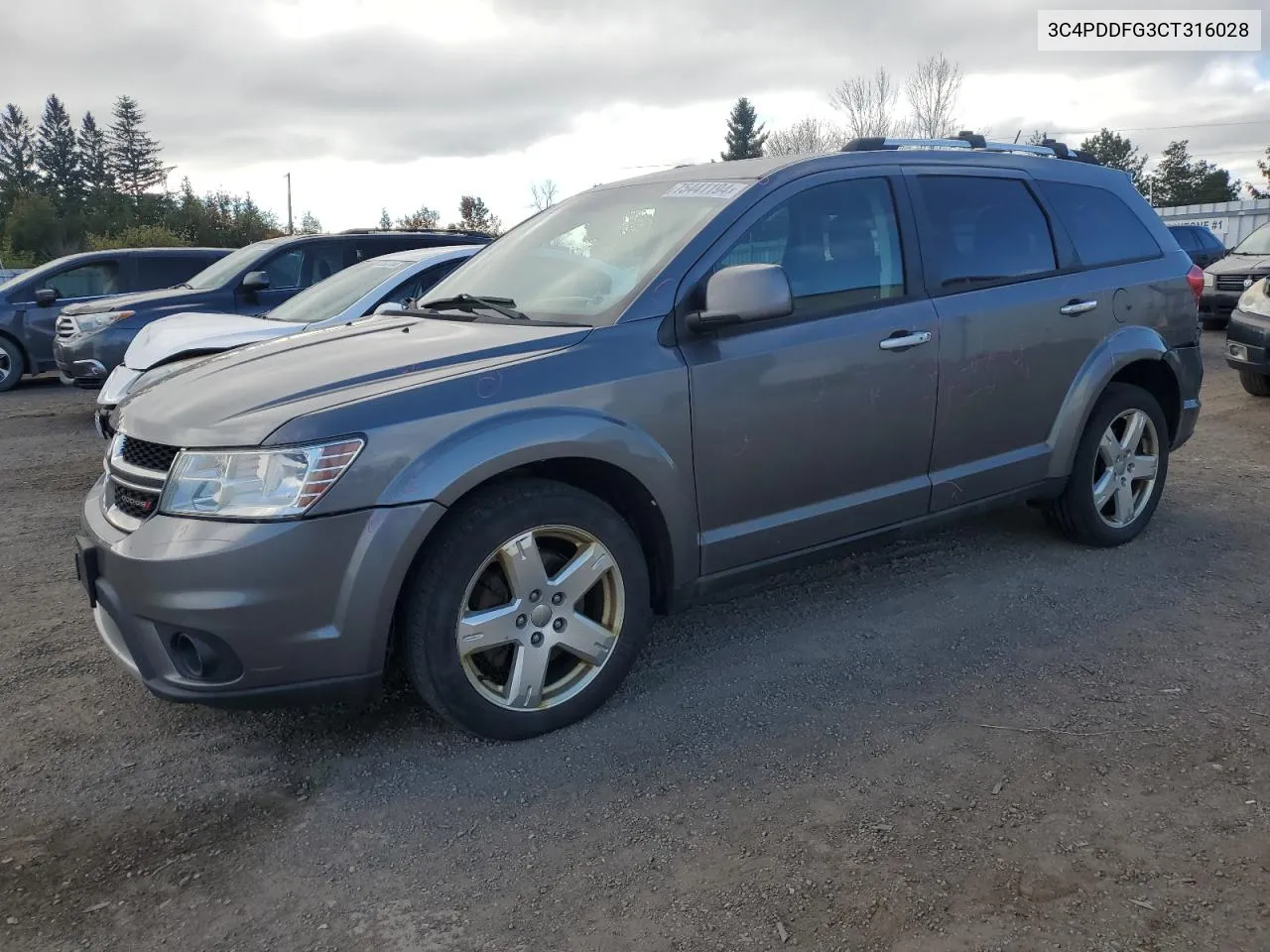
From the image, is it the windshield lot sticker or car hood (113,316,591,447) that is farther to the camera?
the windshield lot sticker

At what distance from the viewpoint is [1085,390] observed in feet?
15.2

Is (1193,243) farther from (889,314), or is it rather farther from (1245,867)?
(1245,867)

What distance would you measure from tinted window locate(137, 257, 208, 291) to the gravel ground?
9640mm

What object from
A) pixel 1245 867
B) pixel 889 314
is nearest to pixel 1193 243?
pixel 889 314

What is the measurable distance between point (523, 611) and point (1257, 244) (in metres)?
14.7

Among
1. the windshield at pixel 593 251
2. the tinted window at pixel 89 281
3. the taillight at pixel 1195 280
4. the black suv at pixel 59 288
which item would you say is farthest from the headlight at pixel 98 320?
the taillight at pixel 1195 280

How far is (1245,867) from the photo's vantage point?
251cm

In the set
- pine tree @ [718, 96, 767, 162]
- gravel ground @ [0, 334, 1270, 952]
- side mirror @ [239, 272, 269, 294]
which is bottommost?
gravel ground @ [0, 334, 1270, 952]

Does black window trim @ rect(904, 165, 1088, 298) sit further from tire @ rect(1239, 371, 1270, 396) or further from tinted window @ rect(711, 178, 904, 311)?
tire @ rect(1239, 371, 1270, 396)

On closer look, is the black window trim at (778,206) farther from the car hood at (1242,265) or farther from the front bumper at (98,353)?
the car hood at (1242,265)

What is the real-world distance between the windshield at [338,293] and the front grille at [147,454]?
413 centimetres

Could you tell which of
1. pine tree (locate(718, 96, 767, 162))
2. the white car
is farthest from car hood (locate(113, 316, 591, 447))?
pine tree (locate(718, 96, 767, 162))

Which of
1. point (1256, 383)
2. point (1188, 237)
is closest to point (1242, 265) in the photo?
point (1256, 383)

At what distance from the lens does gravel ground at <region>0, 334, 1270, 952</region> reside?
2410mm
